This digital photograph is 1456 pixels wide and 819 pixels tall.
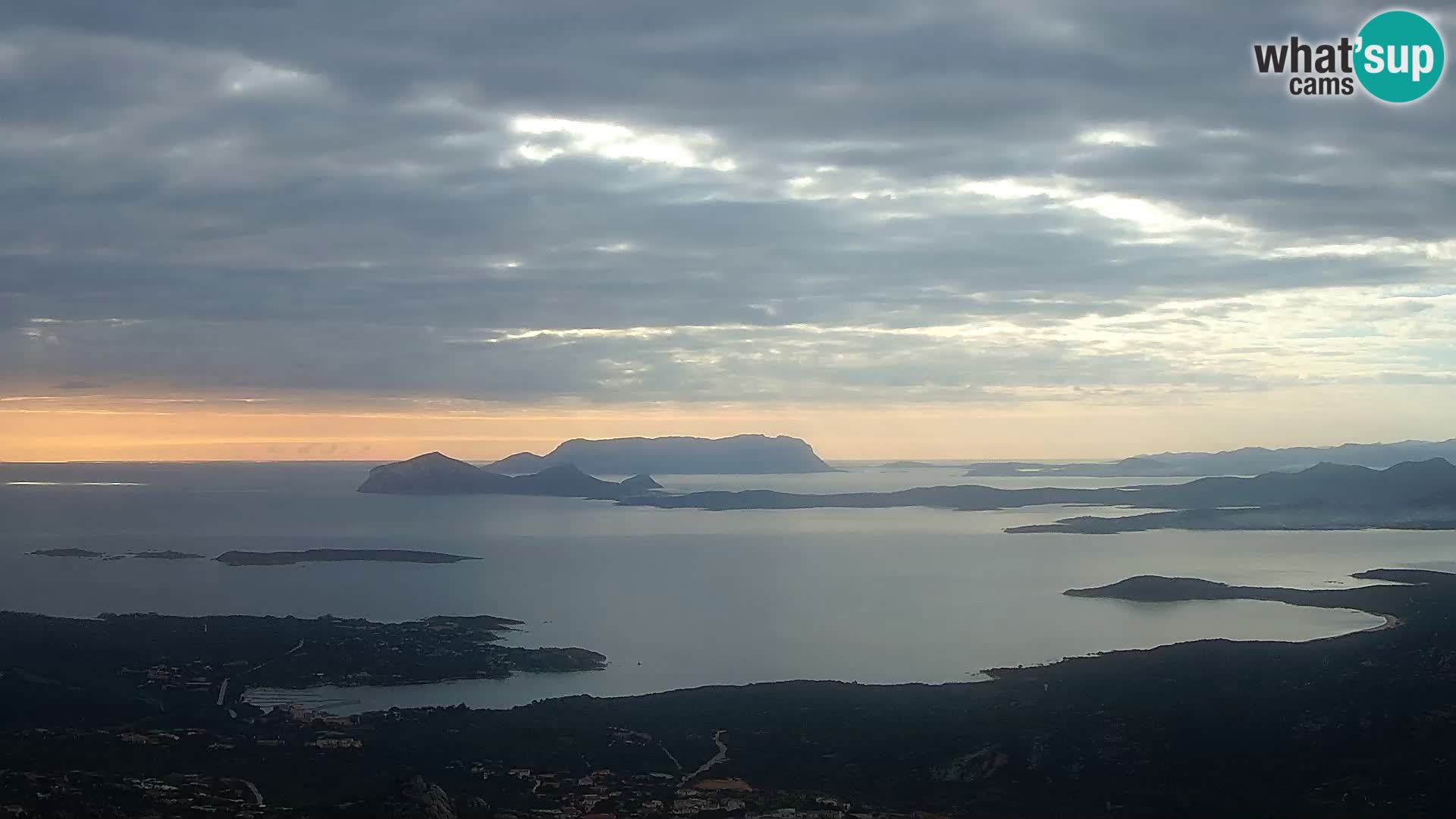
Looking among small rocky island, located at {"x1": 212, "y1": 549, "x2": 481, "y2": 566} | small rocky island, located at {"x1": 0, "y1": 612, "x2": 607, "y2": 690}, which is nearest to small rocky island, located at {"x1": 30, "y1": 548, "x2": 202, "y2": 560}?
small rocky island, located at {"x1": 212, "y1": 549, "x2": 481, "y2": 566}

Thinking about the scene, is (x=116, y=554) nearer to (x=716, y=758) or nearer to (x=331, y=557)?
(x=331, y=557)

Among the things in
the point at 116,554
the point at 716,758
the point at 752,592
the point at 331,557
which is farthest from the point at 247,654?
the point at 116,554

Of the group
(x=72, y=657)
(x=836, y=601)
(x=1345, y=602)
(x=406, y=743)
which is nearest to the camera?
(x=406, y=743)

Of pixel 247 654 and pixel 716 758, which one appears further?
pixel 247 654

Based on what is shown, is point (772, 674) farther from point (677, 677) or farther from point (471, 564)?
point (471, 564)

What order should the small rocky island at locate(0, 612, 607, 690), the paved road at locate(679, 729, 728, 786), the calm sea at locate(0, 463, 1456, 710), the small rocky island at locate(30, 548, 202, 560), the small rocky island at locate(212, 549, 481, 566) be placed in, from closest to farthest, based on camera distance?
the paved road at locate(679, 729, 728, 786) → the small rocky island at locate(0, 612, 607, 690) → the calm sea at locate(0, 463, 1456, 710) → the small rocky island at locate(212, 549, 481, 566) → the small rocky island at locate(30, 548, 202, 560)

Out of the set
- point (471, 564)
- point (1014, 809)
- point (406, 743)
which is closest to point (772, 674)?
point (406, 743)

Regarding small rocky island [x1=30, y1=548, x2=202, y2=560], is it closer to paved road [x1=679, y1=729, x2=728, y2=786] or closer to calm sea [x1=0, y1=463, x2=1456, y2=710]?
calm sea [x1=0, y1=463, x2=1456, y2=710]

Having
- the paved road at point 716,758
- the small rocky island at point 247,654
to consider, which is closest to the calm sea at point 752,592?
the small rocky island at point 247,654
